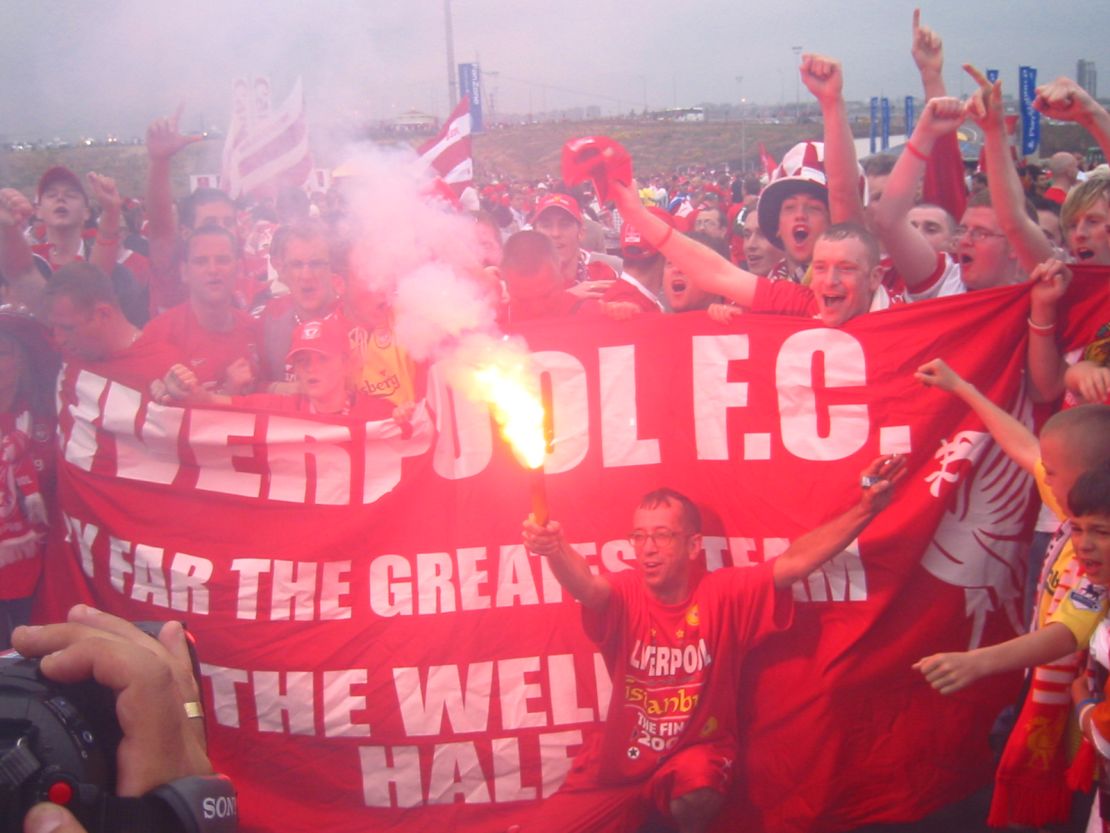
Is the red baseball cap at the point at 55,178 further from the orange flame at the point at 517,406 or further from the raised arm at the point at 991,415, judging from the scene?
the raised arm at the point at 991,415

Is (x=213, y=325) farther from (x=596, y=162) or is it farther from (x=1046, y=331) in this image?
(x=1046, y=331)

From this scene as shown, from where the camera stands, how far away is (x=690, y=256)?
374 centimetres

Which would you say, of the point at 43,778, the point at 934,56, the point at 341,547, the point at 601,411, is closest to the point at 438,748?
the point at 341,547

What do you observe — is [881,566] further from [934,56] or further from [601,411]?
[934,56]

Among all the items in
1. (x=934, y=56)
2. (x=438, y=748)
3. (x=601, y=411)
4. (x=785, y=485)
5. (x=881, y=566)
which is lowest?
(x=438, y=748)

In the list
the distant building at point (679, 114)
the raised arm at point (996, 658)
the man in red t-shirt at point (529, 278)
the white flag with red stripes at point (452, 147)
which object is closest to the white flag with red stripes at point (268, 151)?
the white flag with red stripes at point (452, 147)

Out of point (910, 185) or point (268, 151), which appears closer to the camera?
point (910, 185)

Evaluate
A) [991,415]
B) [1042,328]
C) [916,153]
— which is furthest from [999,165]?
[991,415]

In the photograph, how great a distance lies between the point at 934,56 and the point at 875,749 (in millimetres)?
2527

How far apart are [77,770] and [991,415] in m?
2.71

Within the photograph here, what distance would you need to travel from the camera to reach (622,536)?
359 cm

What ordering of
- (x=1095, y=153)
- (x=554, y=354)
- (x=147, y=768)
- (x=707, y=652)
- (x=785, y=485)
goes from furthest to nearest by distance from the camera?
(x=1095, y=153) → (x=554, y=354) → (x=785, y=485) → (x=707, y=652) → (x=147, y=768)

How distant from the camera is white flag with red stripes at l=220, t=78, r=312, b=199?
4.72 metres

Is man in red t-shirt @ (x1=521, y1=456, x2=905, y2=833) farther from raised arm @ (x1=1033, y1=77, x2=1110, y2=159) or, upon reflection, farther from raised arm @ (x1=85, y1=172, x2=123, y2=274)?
raised arm @ (x1=85, y1=172, x2=123, y2=274)
